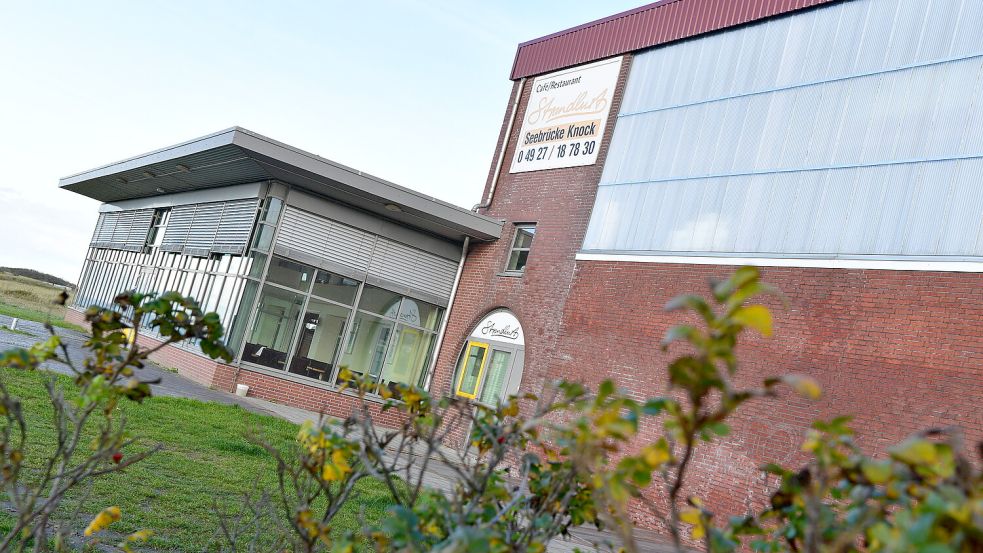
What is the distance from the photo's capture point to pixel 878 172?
11.8 m

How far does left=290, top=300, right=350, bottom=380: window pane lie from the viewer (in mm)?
18859

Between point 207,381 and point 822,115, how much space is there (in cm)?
1253

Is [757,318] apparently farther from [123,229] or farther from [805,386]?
[123,229]

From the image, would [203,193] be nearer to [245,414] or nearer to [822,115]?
[245,414]

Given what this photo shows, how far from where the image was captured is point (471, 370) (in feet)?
61.4

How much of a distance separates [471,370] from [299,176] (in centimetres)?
536

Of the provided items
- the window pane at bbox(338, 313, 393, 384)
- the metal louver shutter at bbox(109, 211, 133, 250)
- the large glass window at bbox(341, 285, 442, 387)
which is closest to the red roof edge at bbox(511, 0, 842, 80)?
the large glass window at bbox(341, 285, 442, 387)

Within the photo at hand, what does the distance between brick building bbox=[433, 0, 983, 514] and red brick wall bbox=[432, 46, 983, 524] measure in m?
0.03

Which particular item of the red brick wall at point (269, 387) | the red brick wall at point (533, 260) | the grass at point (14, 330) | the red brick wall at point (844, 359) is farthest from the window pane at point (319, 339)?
the red brick wall at point (844, 359)

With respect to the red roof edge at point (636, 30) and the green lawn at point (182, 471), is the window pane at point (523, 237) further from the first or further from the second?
the green lawn at point (182, 471)

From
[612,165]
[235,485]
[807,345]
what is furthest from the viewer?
[612,165]

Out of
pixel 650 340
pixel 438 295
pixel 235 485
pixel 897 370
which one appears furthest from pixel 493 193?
pixel 235 485

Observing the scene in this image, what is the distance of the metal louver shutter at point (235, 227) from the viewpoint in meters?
18.5

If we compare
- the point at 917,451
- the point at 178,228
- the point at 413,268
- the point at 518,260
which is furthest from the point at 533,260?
the point at 917,451
